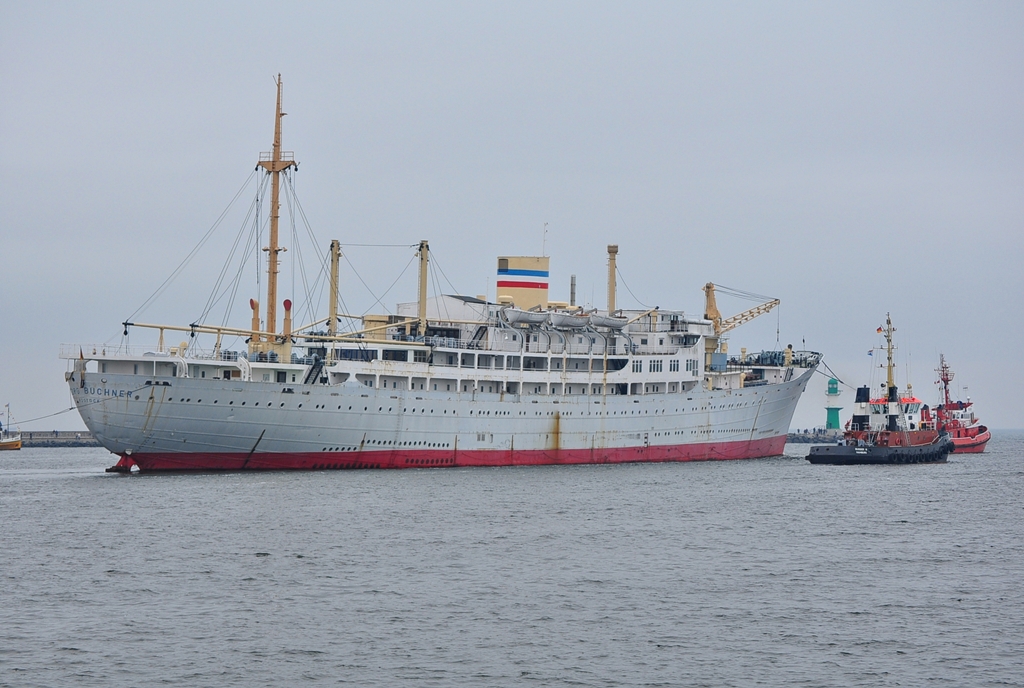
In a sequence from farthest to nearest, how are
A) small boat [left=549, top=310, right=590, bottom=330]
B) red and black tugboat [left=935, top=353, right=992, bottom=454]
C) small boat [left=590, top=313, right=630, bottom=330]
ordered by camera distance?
red and black tugboat [left=935, top=353, right=992, bottom=454] → small boat [left=590, top=313, right=630, bottom=330] → small boat [left=549, top=310, right=590, bottom=330]

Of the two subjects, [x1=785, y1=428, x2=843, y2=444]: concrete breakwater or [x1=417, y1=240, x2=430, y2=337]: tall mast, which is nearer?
[x1=417, y1=240, x2=430, y2=337]: tall mast

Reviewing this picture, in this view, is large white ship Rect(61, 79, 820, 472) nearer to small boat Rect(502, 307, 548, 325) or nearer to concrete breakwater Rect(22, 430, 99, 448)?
small boat Rect(502, 307, 548, 325)

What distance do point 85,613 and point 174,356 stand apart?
2517 cm

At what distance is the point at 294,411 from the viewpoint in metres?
47.8

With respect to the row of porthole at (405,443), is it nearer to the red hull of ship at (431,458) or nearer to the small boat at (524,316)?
the red hull of ship at (431,458)

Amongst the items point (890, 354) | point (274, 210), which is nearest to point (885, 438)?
point (890, 354)

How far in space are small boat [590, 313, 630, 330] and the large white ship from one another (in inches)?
4.2

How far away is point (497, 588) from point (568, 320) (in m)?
35.0

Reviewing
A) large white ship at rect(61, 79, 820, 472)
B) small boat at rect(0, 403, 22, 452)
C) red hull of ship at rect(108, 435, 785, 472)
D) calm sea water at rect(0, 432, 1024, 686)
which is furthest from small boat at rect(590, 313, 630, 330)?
small boat at rect(0, 403, 22, 452)

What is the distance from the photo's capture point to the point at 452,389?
55.6 metres

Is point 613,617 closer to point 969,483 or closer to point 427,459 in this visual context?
point 427,459

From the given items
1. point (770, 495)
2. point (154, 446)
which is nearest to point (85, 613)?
point (154, 446)

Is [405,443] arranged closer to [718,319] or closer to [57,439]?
[718,319]

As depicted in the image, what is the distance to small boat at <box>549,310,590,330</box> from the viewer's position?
5928cm
